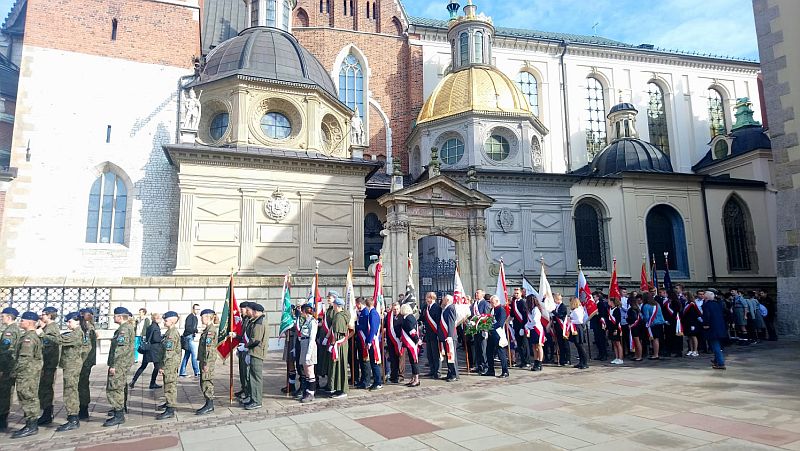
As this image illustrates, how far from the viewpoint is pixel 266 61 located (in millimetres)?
22656

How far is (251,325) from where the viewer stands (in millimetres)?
8523

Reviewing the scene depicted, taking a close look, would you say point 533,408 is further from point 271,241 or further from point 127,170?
point 127,170

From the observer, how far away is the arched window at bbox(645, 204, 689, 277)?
2605 centimetres

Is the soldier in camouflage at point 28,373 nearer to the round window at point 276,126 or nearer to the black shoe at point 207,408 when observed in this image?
the black shoe at point 207,408

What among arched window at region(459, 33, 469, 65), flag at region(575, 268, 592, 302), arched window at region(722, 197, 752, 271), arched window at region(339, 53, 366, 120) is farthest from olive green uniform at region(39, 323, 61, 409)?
arched window at region(722, 197, 752, 271)

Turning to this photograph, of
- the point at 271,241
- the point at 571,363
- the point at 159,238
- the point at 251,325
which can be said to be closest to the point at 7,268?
the point at 159,238

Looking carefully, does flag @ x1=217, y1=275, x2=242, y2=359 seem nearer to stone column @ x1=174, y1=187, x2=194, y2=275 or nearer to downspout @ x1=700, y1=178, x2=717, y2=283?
stone column @ x1=174, y1=187, x2=194, y2=275

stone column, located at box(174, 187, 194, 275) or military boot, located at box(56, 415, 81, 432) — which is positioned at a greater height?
stone column, located at box(174, 187, 194, 275)

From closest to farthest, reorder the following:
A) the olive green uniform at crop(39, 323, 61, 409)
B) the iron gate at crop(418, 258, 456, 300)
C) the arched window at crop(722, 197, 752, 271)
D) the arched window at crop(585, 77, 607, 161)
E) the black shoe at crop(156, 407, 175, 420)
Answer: the olive green uniform at crop(39, 323, 61, 409) < the black shoe at crop(156, 407, 175, 420) < the iron gate at crop(418, 258, 456, 300) < the arched window at crop(722, 197, 752, 271) < the arched window at crop(585, 77, 607, 161)

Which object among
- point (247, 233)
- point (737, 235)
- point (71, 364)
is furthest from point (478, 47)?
point (71, 364)

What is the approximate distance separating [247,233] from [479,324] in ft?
36.2

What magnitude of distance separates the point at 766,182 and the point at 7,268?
121 ft

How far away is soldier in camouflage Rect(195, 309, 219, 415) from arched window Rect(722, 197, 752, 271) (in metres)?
28.0

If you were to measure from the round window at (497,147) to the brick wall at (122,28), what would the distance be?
586 inches
